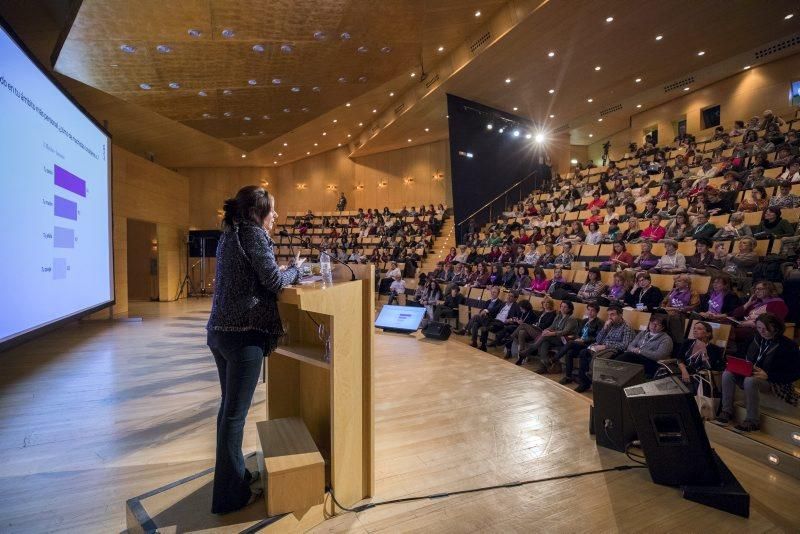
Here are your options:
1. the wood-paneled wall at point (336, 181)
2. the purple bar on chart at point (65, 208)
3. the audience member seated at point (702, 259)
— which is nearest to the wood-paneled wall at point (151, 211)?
the wood-paneled wall at point (336, 181)

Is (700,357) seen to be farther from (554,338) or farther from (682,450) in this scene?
(682,450)

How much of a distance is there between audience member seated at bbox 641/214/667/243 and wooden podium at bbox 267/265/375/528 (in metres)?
5.18

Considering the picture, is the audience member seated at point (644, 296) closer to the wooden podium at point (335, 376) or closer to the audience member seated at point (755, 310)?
the audience member seated at point (755, 310)

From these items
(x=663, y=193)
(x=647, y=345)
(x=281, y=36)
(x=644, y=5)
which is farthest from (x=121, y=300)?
(x=644, y=5)

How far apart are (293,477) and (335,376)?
0.40m

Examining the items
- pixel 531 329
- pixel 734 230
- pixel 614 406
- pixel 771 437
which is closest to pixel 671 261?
pixel 734 230

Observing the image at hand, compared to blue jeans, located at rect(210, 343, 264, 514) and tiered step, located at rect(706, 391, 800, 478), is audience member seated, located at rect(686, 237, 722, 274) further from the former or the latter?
blue jeans, located at rect(210, 343, 264, 514)

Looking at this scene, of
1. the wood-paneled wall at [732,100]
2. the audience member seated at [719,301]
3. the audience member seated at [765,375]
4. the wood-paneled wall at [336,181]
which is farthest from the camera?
the wood-paneled wall at [336,181]

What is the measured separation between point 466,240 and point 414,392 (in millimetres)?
7385

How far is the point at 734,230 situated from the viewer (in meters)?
4.82

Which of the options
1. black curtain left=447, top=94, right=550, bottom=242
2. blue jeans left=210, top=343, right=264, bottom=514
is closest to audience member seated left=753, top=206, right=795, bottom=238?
blue jeans left=210, top=343, right=264, bottom=514

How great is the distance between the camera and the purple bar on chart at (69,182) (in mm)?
3234

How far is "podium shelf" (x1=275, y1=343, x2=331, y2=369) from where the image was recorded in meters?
1.67

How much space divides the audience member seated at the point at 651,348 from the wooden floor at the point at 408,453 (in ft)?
2.53
